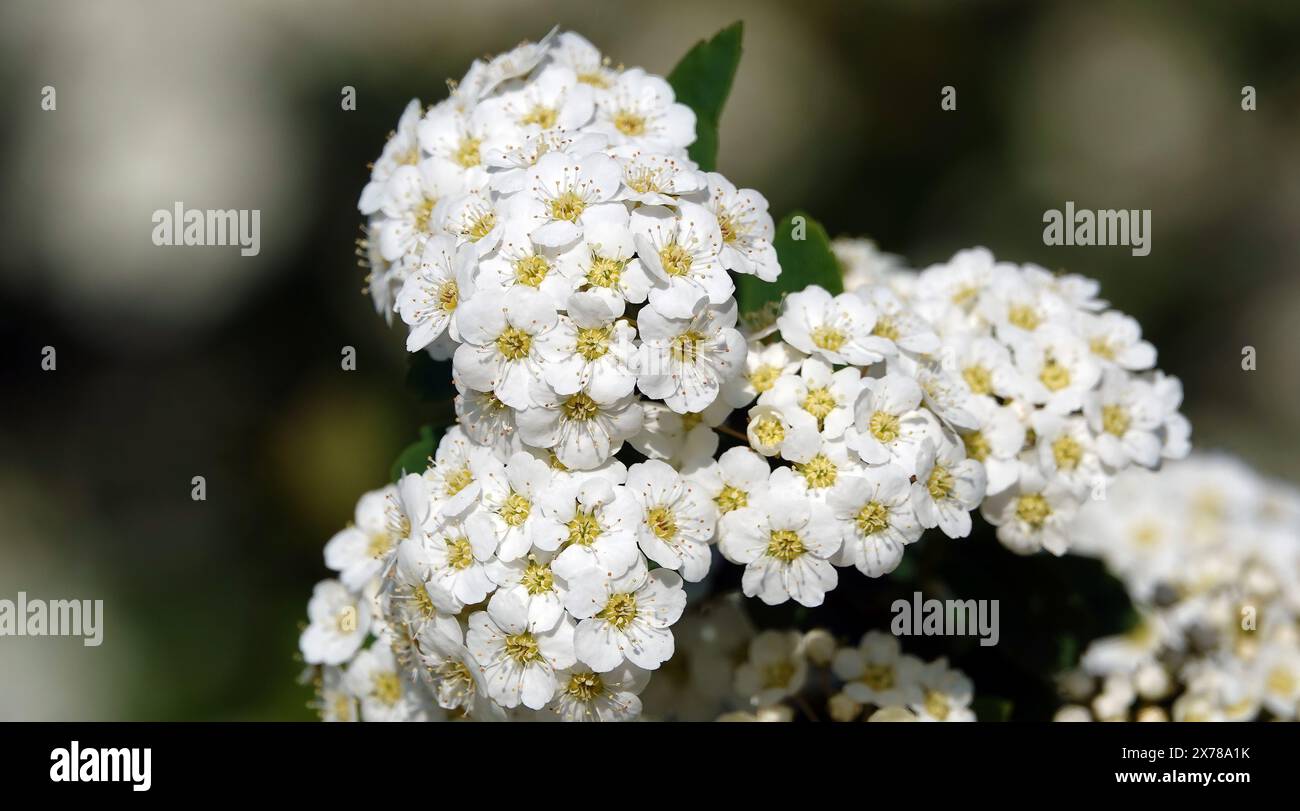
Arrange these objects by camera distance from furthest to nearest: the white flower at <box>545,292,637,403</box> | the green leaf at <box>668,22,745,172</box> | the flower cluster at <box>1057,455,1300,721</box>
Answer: the flower cluster at <box>1057,455,1300,721</box>
the green leaf at <box>668,22,745,172</box>
the white flower at <box>545,292,637,403</box>

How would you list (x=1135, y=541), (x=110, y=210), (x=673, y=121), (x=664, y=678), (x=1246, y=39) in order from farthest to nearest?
1. (x=1246, y=39)
2. (x=110, y=210)
3. (x=1135, y=541)
4. (x=664, y=678)
5. (x=673, y=121)

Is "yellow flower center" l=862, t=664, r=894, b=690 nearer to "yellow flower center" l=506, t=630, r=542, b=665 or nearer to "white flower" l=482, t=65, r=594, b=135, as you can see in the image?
"yellow flower center" l=506, t=630, r=542, b=665

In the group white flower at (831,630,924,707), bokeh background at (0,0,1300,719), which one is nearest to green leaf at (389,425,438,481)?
white flower at (831,630,924,707)

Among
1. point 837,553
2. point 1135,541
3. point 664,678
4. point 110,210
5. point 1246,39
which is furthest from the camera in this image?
point 1246,39

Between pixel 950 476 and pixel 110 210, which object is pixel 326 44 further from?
pixel 950 476

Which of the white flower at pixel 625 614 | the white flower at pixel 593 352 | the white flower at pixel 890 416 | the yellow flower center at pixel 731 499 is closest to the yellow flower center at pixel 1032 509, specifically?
the white flower at pixel 890 416

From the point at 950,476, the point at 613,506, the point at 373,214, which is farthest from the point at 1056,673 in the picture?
the point at 373,214
